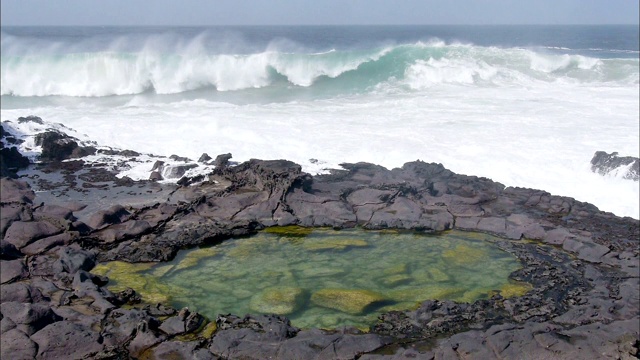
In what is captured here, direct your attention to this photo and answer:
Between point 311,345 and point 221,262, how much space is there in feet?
15.3

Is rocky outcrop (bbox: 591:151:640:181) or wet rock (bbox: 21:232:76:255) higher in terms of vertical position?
rocky outcrop (bbox: 591:151:640:181)

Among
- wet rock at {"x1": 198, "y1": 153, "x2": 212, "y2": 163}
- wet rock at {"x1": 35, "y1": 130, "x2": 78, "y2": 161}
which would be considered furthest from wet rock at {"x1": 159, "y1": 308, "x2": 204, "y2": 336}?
wet rock at {"x1": 35, "y1": 130, "x2": 78, "y2": 161}

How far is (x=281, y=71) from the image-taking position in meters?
43.6

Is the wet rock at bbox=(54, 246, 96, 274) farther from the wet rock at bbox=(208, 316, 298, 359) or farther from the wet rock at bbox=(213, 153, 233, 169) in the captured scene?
the wet rock at bbox=(213, 153, 233, 169)

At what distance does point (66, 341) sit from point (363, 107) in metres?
23.1

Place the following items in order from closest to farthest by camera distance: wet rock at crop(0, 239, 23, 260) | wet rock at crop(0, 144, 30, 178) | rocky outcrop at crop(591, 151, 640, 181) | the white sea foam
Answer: wet rock at crop(0, 239, 23, 260) < rocky outcrop at crop(591, 151, 640, 181) < wet rock at crop(0, 144, 30, 178) < the white sea foam

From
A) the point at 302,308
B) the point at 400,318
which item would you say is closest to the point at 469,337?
the point at 400,318

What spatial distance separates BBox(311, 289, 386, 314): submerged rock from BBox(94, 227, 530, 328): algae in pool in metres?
0.02

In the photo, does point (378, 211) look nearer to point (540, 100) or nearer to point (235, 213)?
point (235, 213)

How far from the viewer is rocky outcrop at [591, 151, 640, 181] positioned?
1936cm

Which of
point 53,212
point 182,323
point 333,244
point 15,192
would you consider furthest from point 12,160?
point 182,323

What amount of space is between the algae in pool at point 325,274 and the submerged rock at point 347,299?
19 mm

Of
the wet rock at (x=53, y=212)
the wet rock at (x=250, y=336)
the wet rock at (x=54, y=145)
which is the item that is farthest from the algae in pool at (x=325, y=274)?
the wet rock at (x=54, y=145)

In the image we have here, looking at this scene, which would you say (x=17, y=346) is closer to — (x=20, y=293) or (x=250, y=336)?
(x=20, y=293)
